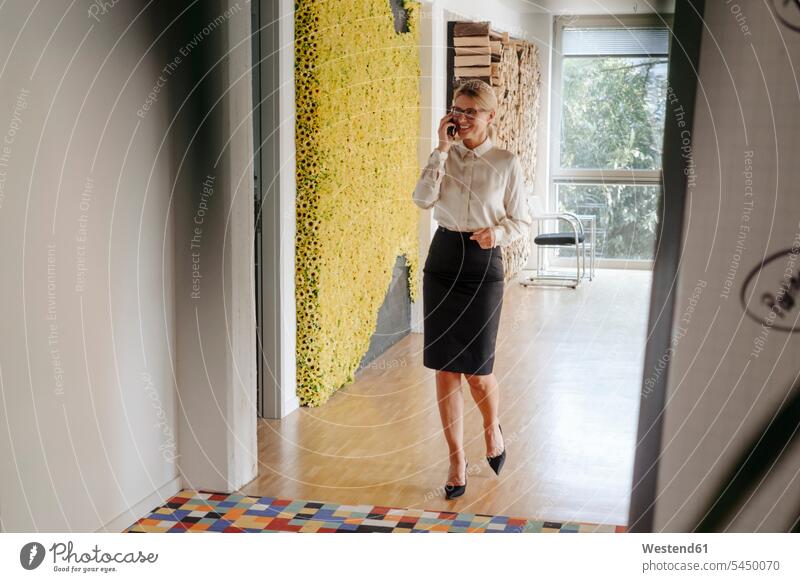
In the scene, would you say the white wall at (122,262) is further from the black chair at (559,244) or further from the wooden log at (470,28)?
the black chair at (559,244)

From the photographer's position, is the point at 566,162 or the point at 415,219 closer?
the point at 415,219

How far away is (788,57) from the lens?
173cm

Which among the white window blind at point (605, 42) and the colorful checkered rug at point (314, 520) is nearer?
the colorful checkered rug at point (314, 520)

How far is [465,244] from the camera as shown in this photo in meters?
3.55

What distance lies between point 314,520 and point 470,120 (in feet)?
4.71

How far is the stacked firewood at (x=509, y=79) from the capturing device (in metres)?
7.37

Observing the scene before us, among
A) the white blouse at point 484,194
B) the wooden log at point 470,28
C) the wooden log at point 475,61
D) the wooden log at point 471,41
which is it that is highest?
the wooden log at point 470,28

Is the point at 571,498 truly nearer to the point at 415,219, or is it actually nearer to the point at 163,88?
the point at 163,88

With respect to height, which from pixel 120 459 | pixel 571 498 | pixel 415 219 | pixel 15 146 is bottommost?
pixel 571 498

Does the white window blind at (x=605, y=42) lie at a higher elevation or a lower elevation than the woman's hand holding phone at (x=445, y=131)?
higher
